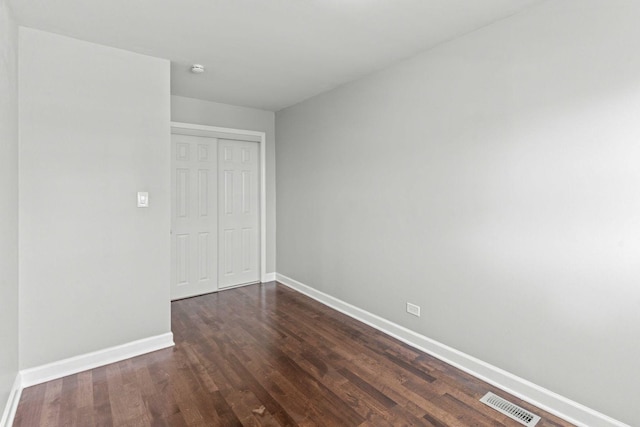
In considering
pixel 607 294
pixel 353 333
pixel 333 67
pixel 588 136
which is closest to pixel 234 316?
pixel 353 333

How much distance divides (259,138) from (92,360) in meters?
3.31

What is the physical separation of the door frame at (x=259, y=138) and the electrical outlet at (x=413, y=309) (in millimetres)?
2534

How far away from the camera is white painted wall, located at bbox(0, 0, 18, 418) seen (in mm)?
1907

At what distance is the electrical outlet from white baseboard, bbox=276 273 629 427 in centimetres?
17

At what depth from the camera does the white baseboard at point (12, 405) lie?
6.31 feet

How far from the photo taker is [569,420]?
1.98 metres

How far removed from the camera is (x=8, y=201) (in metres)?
2.07

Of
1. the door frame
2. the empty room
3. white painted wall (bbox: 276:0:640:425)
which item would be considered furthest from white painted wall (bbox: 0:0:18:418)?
white painted wall (bbox: 276:0:640:425)

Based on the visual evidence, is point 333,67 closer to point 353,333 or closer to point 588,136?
point 588,136

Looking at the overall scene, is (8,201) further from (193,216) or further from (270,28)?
(193,216)

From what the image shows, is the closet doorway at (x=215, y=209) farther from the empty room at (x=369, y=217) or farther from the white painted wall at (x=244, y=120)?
the empty room at (x=369, y=217)

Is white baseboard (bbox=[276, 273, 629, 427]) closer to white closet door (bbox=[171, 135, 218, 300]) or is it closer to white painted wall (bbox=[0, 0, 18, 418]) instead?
white closet door (bbox=[171, 135, 218, 300])

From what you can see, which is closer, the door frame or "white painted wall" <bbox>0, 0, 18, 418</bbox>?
"white painted wall" <bbox>0, 0, 18, 418</bbox>

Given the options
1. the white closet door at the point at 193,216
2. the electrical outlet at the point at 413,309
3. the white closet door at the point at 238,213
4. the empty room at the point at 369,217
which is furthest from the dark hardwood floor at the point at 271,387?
the white closet door at the point at 238,213
